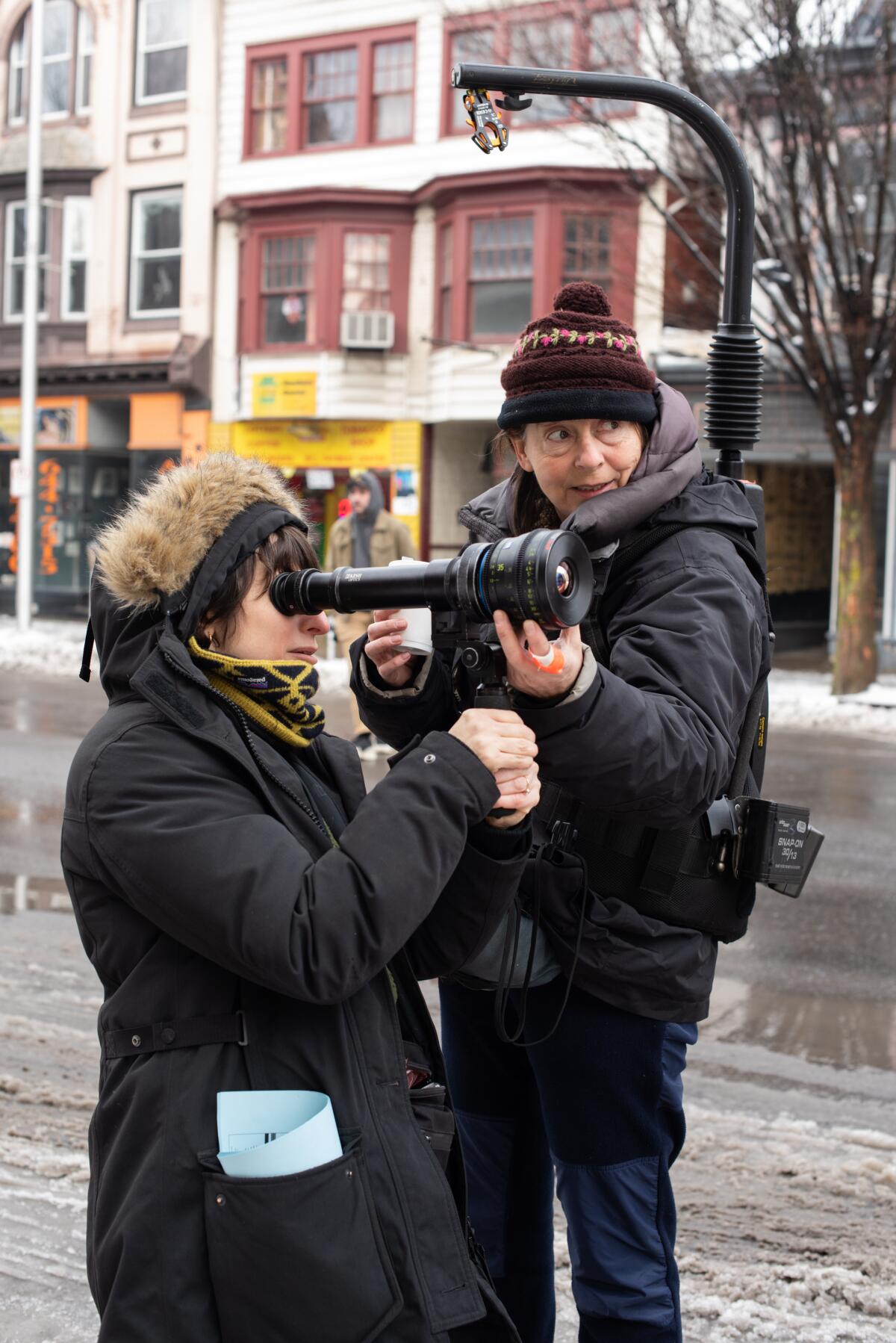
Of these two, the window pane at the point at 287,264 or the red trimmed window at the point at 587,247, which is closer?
the red trimmed window at the point at 587,247

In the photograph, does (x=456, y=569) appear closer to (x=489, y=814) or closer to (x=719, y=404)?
(x=489, y=814)

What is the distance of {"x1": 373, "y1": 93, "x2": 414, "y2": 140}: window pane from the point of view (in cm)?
2048

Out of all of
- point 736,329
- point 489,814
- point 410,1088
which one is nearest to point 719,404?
point 736,329

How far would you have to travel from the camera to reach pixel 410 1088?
2.13 meters

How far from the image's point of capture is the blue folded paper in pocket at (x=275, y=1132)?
182 cm

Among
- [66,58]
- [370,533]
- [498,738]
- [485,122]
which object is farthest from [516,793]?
[66,58]

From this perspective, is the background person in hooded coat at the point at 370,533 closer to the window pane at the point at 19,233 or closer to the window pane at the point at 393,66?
the window pane at the point at 393,66

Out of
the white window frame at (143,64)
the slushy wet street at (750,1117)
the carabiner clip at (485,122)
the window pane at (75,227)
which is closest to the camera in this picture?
the slushy wet street at (750,1117)

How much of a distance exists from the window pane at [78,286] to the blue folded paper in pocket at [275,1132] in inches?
903

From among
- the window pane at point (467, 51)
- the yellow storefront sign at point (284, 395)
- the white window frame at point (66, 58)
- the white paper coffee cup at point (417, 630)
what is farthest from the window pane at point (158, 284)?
the white paper coffee cup at point (417, 630)

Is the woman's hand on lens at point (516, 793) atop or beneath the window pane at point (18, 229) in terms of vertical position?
beneath

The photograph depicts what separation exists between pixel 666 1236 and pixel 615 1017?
1.28 feet

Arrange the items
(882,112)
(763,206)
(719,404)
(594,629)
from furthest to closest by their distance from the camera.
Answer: (763,206), (882,112), (719,404), (594,629)

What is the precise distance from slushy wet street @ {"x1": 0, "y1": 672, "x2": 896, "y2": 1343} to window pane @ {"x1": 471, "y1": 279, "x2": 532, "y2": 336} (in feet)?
43.0
